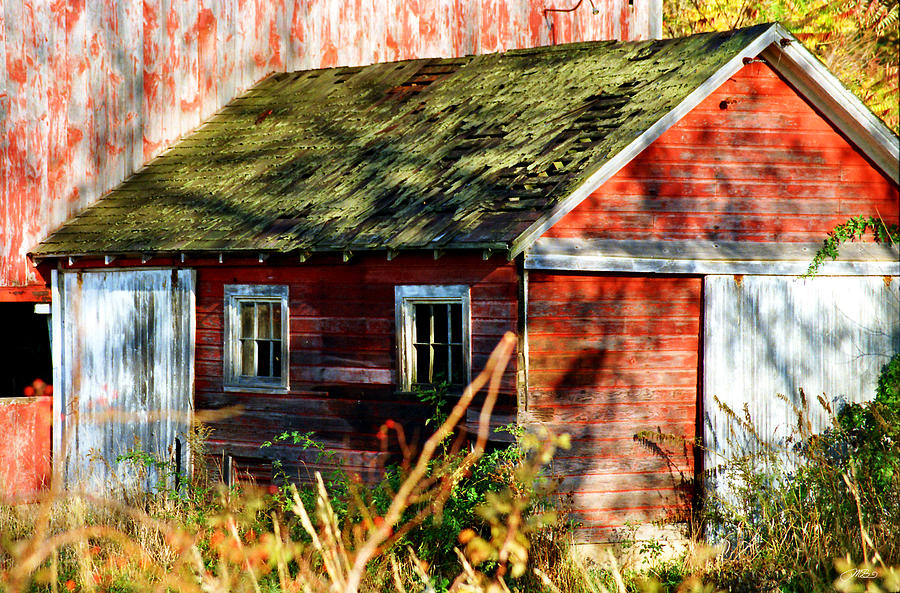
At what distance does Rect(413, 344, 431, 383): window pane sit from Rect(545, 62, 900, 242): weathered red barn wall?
184 centimetres

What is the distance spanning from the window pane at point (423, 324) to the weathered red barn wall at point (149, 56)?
5718 millimetres

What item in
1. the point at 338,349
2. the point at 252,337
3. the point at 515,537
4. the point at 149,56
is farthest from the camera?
the point at 149,56

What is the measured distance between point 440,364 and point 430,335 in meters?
0.30

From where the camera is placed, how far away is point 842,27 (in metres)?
24.0

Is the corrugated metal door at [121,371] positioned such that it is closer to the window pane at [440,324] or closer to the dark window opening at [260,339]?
the dark window opening at [260,339]

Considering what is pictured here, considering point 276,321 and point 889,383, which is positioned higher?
point 276,321

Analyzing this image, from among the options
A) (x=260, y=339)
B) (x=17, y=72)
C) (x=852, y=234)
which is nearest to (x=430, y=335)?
(x=260, y=339)

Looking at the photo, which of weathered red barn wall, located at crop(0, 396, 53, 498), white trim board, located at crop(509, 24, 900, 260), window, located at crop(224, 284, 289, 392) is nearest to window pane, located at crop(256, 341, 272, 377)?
window, located at crop(224, 284, 289, 392)

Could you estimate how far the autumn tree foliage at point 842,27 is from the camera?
2358cm

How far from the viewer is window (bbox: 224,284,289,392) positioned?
1188cm

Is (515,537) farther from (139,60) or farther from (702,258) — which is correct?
(139,60)

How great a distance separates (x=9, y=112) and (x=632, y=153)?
325 inches

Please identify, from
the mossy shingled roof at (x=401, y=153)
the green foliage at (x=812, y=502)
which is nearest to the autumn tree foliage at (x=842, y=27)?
the mossy shingled roof at (x=401, y=153)

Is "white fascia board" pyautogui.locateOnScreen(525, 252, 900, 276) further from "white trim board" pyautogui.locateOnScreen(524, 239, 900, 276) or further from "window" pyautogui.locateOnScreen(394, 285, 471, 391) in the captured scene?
"window" pyautogui.locateOnScreen(394, 285, 471, 391)
